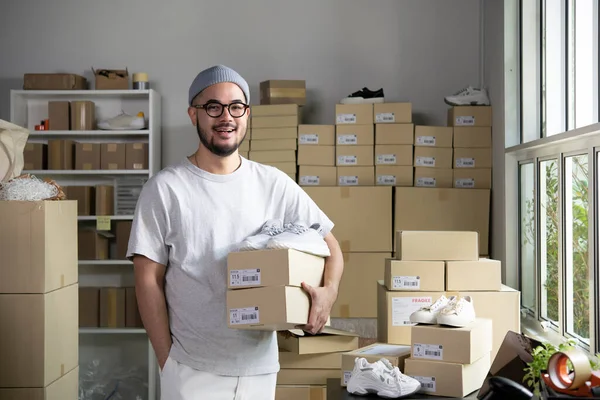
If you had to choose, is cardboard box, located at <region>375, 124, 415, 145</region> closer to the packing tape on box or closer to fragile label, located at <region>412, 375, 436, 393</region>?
fragile label, located at <region>412, 375, 436, 393</region>

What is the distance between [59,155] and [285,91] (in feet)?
4.90

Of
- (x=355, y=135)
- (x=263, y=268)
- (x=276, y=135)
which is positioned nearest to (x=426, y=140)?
(x=355, y=135)

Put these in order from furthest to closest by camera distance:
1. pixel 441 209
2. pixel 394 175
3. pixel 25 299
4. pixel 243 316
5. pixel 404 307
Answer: pixel 394 175, pixel 441 209, pixel 25 299, pixel 404 307, pixel 243 316

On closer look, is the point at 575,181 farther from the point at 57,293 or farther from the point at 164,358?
the point at 57,293

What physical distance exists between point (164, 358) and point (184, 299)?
0.17m

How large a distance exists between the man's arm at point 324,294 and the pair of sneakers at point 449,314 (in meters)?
0.50

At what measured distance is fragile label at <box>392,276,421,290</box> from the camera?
3164mm

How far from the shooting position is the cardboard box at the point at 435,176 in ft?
15.1

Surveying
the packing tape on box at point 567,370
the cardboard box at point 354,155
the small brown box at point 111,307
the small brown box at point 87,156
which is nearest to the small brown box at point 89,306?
the small brown box at point 111,307

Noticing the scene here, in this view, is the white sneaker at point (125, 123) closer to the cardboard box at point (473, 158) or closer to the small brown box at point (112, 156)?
the small brown box at point (112, 156)

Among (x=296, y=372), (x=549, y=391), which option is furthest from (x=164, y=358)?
(x=296, y=372)

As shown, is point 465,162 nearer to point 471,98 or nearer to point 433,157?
point 433,157

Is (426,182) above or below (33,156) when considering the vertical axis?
below

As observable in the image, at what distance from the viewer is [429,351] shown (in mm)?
2559
